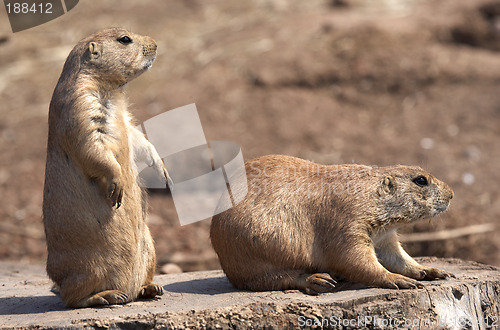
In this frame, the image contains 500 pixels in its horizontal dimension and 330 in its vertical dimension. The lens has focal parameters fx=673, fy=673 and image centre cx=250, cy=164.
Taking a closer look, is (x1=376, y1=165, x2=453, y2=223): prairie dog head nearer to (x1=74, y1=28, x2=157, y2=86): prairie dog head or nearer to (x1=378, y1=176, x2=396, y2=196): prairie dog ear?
(x1=378, y1=176, x2=396, y2=196): prairie dog ear

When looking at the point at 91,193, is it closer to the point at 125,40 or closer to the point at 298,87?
the point at 125,40

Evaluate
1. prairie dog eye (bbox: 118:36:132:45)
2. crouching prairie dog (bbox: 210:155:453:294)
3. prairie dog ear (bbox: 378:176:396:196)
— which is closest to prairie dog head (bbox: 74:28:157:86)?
prairie dog eye (bbox: 118:36:132:45)

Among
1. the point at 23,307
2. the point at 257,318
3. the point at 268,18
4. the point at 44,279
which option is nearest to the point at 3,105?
the point at 268,18

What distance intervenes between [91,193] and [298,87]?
804cm

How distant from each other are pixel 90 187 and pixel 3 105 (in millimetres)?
8913

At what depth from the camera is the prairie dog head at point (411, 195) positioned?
5262 mm

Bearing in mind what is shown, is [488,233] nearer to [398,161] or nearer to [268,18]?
[398,161]

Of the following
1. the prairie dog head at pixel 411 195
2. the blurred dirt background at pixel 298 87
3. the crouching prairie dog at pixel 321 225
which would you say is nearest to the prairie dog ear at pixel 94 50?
the crouching prairie dog at pixel 321 225

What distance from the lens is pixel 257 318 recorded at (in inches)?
176

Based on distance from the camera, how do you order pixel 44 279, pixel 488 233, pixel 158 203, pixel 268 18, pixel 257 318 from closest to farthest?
pixel 257 318 → pixel 44 279 → pixel 488 233 → pixel 158 203 → pixel 268 18

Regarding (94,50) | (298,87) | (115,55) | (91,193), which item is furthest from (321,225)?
(298,87)

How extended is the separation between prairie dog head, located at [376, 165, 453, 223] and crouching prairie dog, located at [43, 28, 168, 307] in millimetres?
1919

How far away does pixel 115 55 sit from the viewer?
5.00 meters

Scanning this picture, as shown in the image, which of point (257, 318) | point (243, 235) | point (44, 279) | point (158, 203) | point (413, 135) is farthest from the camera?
point (413, 135)
